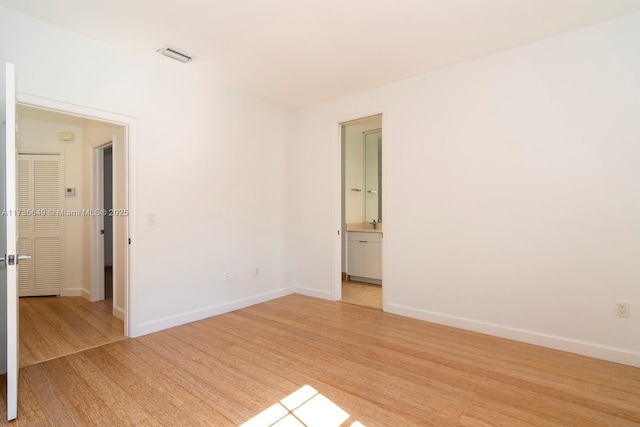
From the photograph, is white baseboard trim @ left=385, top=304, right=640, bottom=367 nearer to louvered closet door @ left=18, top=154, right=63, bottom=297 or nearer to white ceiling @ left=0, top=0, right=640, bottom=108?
white ceiling @ left=0, top=0, right=640, bottom=108

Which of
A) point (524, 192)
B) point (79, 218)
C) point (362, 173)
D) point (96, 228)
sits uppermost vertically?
point (362, 173)

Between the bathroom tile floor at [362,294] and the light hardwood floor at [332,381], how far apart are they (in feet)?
3.38

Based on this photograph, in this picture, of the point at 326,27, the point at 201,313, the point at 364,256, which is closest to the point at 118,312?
the point at 201,313

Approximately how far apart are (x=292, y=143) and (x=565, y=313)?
12.8 feet

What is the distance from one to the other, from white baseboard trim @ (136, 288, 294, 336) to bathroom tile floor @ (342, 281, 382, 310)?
1.00 meters

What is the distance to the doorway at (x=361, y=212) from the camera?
5328mm

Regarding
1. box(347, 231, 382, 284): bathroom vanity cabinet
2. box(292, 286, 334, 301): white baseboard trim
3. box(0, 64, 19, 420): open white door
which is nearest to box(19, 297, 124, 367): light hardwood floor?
box(0, 64, 19, 420): open white door

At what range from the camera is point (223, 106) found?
3.97 meters

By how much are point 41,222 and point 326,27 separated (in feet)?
16.5

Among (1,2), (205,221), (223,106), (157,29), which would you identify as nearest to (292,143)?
(223,106)

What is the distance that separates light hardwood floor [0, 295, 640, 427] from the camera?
1.95 meters

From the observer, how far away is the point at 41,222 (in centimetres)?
478

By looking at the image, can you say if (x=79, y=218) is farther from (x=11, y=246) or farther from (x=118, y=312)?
(x=11, y=246)

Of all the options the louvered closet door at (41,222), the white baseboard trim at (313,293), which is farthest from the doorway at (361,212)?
the louvered closet door at (41,222)
